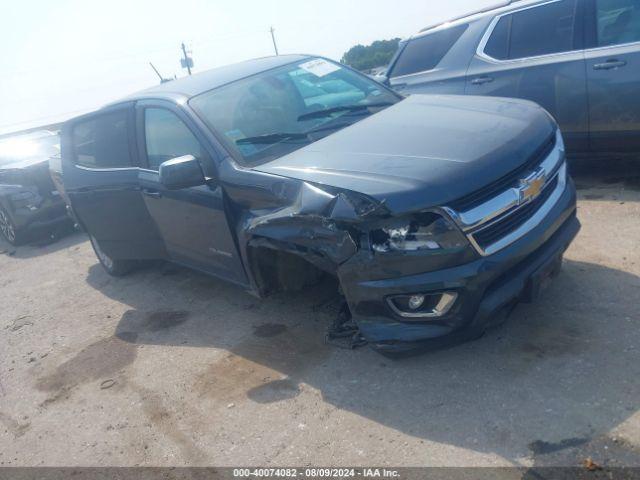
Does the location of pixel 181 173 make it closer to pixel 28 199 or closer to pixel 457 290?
pixel 457 290

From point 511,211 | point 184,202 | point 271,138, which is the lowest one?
point 511,211

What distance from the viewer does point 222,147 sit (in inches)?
152

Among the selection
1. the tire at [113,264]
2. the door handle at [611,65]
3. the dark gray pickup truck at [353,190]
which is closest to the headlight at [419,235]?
the dark gray pickup truck at [353,190]

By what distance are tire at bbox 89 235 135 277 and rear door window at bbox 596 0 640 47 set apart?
16.2 ft

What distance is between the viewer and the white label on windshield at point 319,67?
4742 millimetres

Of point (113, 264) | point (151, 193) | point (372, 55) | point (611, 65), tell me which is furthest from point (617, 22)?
point (372, 55)

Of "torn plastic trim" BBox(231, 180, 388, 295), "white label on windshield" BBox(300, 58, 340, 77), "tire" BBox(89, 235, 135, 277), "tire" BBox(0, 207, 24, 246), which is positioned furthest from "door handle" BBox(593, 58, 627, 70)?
"tire" BBox(0, 207, 24, 246)

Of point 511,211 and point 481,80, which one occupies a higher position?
point 481,80

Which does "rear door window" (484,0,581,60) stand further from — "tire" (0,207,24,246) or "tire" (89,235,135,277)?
"tire" (0,207,24,246)

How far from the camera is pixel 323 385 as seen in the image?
3.38 meters

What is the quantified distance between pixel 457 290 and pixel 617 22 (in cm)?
351

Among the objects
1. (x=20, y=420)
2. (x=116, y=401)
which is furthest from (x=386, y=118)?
(x=20, y=420)

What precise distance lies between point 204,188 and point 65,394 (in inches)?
68.0

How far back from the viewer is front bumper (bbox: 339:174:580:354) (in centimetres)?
285
